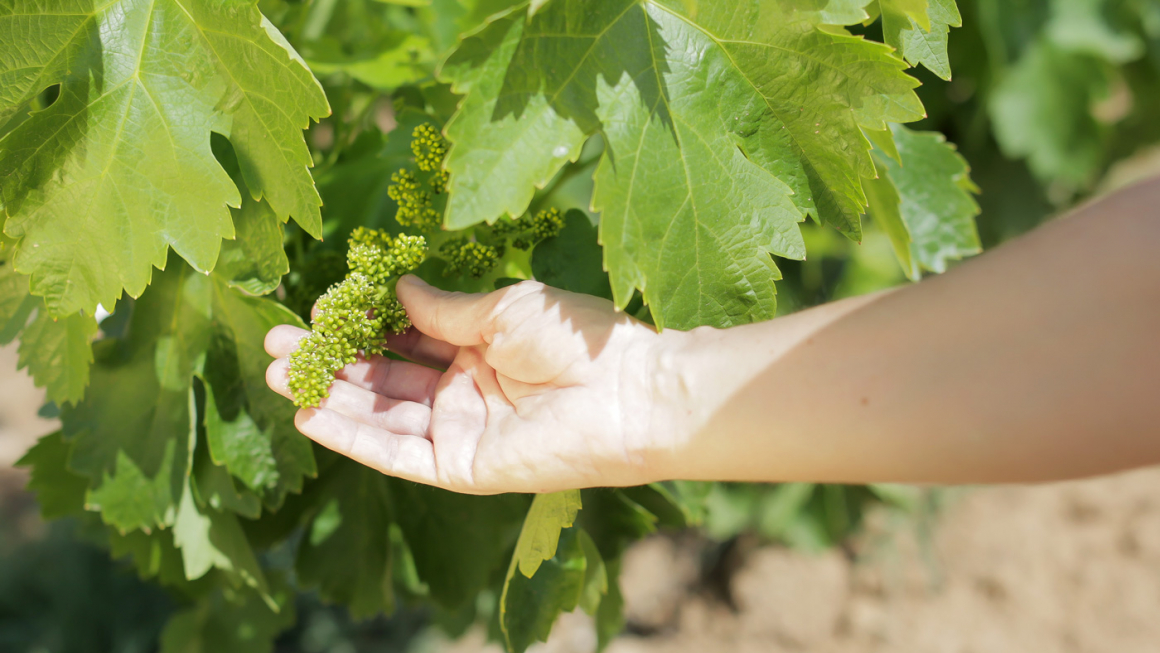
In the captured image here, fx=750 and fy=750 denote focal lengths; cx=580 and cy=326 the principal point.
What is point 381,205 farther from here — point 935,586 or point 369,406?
point 935,586

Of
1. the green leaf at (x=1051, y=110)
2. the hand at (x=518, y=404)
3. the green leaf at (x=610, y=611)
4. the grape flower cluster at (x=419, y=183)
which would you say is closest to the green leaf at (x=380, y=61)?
the grape flower cluster at (x=419, y=183)

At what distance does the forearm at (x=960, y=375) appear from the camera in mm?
594

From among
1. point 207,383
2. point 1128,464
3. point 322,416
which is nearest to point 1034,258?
point 1128,464

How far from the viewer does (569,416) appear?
0.78m

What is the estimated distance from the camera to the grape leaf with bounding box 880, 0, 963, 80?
0.72 metres

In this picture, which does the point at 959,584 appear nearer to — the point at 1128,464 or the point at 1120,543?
the point at 1120,543

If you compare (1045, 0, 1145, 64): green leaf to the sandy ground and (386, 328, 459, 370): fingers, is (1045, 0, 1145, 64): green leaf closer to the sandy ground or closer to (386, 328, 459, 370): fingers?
the sandy ground

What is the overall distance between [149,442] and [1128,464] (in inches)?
41.9

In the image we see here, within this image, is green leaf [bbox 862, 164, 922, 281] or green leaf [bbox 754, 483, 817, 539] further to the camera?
green leaf [bbox 754, 483, 817, 539]

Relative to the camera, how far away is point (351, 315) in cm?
79

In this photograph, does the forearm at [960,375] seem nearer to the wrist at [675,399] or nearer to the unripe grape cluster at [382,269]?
the wrist at [675,399]

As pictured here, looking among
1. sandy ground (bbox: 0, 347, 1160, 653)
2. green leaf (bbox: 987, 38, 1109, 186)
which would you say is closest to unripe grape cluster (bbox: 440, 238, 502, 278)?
green leaf (bbox: 987, 38, 1109, 186)

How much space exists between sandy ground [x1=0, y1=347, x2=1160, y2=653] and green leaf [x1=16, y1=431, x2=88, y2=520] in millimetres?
1722

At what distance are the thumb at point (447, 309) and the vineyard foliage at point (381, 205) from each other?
0.08 ft
